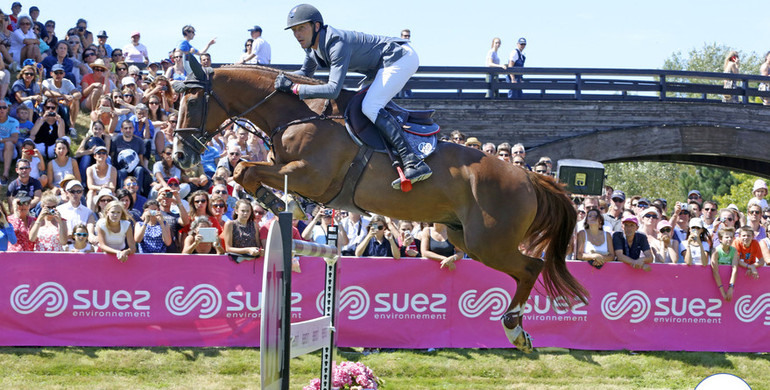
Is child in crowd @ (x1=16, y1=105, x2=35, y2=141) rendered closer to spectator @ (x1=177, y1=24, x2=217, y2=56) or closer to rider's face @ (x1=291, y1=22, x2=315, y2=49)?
spectator @ (x1=177, y1=24, x2=217, y2=56)

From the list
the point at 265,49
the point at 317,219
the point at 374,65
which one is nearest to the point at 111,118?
the point at 317,219

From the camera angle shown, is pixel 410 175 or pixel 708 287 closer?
pixel 410 175

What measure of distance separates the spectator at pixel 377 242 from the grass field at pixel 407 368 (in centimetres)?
133

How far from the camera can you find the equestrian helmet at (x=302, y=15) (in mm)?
6820

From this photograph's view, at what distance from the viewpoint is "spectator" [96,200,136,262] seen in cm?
1024

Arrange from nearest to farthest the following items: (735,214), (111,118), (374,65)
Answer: (374,65), (735,214), (111,118)

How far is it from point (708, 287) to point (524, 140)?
8.49 meters

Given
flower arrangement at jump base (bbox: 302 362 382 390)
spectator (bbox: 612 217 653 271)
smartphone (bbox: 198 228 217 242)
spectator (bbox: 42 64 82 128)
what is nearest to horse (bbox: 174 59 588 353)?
flower arrangement at jump base (bbox: 302 362 382 390)

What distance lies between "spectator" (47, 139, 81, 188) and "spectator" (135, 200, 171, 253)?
2.09 metres

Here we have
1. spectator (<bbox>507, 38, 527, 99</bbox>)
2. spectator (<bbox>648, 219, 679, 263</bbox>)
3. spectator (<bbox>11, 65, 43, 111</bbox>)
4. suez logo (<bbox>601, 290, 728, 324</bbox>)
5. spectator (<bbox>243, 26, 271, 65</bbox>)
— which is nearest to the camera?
suez logo (<bbox>601, 290, 728, 324</bbox>)

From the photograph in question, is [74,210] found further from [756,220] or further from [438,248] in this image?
[756,220]

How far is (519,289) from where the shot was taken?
7906mm

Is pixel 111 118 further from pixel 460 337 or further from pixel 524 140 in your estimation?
pixel 524 140

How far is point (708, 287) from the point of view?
456 inches
